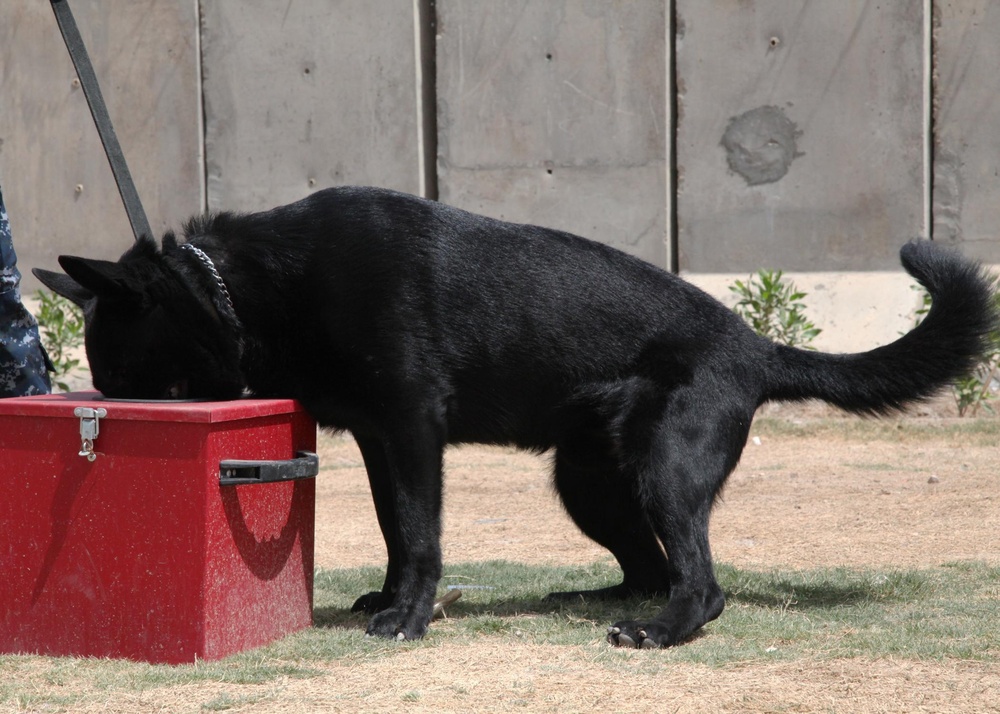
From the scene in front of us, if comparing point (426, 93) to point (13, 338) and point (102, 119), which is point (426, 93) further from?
point (13, 338)

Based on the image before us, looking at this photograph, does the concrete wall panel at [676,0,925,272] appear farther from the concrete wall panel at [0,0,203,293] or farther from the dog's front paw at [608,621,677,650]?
the dog's front paw at [608,621,677,650]

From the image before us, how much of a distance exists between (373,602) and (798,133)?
526cm

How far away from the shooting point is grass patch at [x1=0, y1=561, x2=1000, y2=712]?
2.68 m

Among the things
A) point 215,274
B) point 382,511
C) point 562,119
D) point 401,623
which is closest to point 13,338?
point 215,274

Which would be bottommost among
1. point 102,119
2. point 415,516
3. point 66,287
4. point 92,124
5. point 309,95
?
point 415,516

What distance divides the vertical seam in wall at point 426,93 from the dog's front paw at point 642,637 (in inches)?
215

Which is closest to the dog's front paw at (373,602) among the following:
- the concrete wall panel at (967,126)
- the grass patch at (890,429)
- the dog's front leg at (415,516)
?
the dog's front leg at (415,516)

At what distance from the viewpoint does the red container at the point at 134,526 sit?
2764 mm

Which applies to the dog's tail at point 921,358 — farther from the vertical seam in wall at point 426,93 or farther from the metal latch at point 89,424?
the vertical seam in wall at point 426,93

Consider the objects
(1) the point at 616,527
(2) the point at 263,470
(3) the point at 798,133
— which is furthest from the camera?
(3) the point at 798,133

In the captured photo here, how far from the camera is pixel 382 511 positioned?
3.49 m

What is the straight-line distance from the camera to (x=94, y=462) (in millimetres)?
2803

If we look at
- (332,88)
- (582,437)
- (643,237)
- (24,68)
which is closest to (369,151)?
(332,88)

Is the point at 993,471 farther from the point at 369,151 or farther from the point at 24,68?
the point at 24,68
